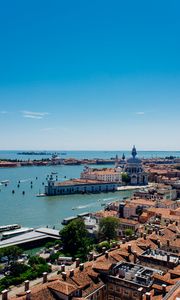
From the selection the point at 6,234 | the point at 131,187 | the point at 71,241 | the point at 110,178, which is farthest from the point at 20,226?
the point at 110,178

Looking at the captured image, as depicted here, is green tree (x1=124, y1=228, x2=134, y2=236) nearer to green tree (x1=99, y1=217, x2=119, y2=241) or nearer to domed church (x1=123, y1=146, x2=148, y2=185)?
green tree (x1=99, y1=217, x2=119, y2=241)

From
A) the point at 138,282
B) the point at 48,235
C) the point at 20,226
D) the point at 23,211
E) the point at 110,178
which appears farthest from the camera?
the point at 110,178

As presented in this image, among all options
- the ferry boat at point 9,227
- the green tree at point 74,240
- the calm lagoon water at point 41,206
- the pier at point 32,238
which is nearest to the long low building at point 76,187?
the calm lagoon water at point 41,206

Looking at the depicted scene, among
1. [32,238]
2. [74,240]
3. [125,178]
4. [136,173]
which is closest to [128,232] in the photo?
[74,240]

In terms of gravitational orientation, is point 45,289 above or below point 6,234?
above

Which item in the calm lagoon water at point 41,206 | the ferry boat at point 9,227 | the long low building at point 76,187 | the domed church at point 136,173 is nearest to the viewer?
the ferry boat at point 9,227

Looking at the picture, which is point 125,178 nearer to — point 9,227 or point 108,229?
point 9,227

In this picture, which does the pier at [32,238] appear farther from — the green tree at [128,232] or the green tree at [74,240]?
the green tree at [128,232]

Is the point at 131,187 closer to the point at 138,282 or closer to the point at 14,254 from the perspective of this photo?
the point at 14,254
